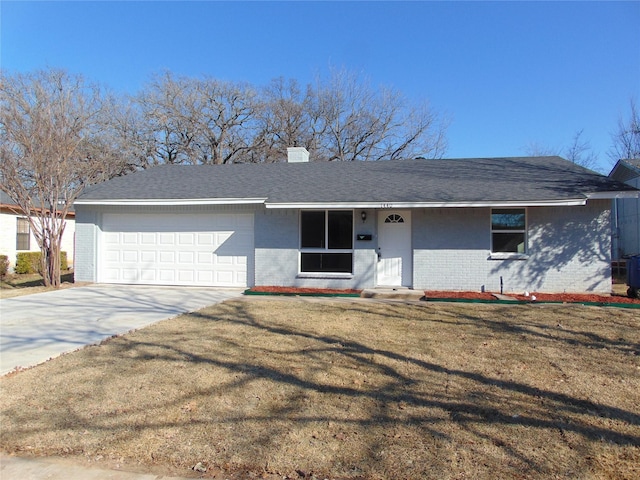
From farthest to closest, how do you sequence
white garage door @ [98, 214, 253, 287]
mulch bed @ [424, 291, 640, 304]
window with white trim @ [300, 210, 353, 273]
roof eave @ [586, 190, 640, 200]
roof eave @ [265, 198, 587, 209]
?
1. white garage door @ [98, 214, 253, 287]
2. window with white trim @ [300, 210, 353, 273]
3. roof eave @ [265, 198, 587, 209]
4. roof eave @ [586, 190, 640, 200]
5. mulch bed @ [424, 291, 640, 304]

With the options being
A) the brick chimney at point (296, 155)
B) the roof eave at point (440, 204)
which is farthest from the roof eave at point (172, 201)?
the brick chimney at point (296, 155)

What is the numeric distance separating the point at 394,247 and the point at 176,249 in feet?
21.6

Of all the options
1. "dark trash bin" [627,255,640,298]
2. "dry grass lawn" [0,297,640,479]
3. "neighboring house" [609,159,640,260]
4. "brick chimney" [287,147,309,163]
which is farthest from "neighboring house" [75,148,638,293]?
"neighboring house" [609,159,640,260]

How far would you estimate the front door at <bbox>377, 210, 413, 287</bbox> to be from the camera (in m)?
12.1

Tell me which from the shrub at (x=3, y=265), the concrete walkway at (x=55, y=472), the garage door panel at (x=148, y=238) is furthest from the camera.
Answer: the shrub at (x=3, y=265)

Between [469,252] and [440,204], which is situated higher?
[440,204]

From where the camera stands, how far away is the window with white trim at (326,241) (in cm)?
1216

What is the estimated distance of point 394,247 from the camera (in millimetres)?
12133

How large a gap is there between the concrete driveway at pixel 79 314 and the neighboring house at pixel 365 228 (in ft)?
3.98

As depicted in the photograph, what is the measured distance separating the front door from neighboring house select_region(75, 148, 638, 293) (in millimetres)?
28

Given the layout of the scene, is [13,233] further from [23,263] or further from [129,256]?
[129,256]

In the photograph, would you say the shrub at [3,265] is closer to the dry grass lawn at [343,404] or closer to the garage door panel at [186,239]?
the garage door panel at [186,239]

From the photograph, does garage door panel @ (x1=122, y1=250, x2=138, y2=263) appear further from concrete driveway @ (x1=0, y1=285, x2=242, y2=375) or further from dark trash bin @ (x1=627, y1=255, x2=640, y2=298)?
dark trash bin @ (x1=627, y1=255, x2=640, y2=298)

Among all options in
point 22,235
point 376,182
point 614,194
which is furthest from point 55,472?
point 22,235
